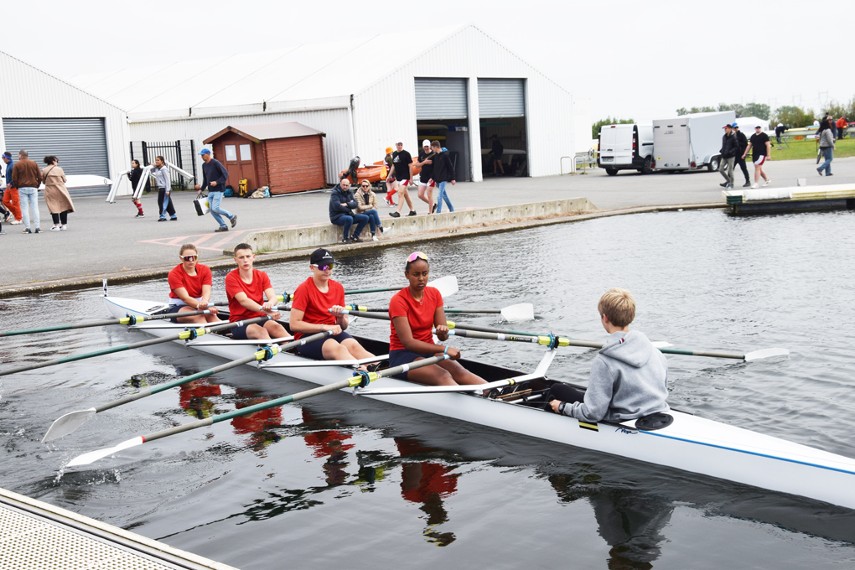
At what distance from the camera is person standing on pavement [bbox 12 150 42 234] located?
2433cm

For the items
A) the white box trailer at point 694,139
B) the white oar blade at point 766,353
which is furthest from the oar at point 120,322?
the white box trailer at point 694,139

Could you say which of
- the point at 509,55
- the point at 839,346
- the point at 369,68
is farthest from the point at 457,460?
the point at 509,55

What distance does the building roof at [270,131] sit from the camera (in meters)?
36.2

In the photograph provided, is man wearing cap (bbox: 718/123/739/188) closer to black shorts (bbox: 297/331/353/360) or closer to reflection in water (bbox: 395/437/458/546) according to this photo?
black shorts (bbox: 297/331/353/360)

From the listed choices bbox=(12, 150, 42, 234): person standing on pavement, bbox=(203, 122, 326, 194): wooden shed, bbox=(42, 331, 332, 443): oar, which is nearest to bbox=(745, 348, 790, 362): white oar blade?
bbox=(42, 331, 332, 443): oar

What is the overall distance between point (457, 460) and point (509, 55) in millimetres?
36040

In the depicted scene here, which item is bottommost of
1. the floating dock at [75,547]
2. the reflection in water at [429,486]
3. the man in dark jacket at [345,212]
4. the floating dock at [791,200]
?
the reflection in water at [429,486]

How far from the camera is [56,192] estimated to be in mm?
25234

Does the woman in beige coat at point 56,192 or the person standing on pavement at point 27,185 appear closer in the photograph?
the person standing on pavement at point 27,185

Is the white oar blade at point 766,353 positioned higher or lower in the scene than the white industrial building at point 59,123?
lower

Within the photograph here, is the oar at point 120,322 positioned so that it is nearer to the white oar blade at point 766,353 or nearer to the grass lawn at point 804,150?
the white oar blade at point 766,353

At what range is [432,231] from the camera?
76.7 ft

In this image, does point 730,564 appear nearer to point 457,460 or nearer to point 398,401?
point 457,460

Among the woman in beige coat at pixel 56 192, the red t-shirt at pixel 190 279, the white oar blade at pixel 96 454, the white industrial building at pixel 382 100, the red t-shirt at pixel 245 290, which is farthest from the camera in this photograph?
the white industrial building at pixel 382 100
